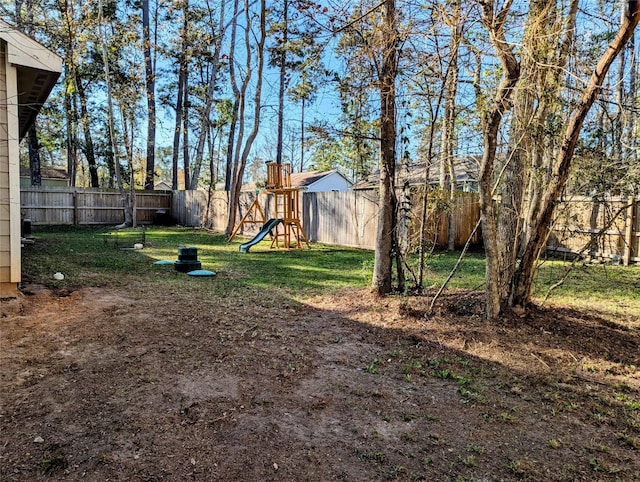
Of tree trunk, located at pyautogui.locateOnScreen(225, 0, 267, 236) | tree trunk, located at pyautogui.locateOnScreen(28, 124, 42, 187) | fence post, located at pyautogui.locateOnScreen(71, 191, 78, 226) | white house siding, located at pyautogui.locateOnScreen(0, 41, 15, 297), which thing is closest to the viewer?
white house siding, located at pyautogui.locateOnScreen(0, 41, 15, 297)

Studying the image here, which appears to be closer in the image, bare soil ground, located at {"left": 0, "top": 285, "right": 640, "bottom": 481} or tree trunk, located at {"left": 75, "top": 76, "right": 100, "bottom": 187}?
bare soil ground, located at {"left": 0, "top": 285, "right": 640, "bottom": 481}

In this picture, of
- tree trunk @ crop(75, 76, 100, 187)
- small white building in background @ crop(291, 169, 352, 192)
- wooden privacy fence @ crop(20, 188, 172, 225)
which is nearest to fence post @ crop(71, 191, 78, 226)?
wooden privacy fence @ crop(20, 188, 172, 225)

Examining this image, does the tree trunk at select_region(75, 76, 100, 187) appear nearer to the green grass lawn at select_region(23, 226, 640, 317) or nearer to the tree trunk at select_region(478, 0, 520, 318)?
the green grass lawn at select_region(23, 226, 640, 317)

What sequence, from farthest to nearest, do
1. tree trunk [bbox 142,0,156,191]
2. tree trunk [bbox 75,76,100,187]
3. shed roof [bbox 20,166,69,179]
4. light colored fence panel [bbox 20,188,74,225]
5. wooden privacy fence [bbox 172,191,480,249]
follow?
shed roof [bbox 20,166,69,179]
tree trunk [bbox 75,76,100,187]
tree trunk [bbox 142,0,156,191]
light colored fence panel [bbox 20,188,74,225]
wooden privacy fence [bbox 172,191,480,249]

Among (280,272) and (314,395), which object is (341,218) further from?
(314,395)

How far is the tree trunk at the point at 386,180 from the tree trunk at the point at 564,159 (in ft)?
4.65

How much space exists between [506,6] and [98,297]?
4936 mm

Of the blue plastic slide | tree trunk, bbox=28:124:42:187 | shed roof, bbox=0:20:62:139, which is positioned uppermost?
tree trunk, bbox=28:124:42:187

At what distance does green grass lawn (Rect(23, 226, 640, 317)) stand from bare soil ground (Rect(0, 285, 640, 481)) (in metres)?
1.19

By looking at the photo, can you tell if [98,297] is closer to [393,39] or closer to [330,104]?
[330,104]

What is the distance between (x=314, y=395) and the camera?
250cm

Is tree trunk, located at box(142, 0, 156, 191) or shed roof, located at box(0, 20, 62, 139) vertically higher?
tree trunk, located at box(142, 0, 156, 191)

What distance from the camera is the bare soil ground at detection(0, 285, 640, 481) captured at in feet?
5.98

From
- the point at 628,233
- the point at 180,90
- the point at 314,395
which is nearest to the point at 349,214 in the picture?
the point at 628,233
